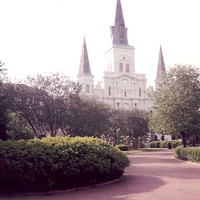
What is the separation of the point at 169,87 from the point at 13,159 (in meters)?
17.7

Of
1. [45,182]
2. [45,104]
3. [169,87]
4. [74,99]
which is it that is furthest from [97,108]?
[45,182]

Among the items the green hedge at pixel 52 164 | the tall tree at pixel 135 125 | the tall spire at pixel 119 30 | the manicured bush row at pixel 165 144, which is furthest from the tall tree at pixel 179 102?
the tall spire at pixel 119 30

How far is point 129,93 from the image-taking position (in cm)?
7244

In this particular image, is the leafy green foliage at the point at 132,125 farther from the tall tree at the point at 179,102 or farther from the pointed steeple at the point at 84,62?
the pointed steeple at the point at 84,62

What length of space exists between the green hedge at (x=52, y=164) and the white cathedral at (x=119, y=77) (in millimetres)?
57221

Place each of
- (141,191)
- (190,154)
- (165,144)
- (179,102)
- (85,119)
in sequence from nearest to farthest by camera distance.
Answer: (141,191)
(190,154)
(179,102)
(85,119)
(165,144)

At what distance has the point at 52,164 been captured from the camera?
10539 millimetres

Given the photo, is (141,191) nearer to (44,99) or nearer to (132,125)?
(44,99)

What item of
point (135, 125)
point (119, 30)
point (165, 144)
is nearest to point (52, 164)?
point (135, 125)

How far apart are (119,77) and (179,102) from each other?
4774cm

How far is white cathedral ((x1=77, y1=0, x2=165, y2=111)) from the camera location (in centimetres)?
7025

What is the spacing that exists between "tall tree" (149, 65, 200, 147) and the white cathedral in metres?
43.8

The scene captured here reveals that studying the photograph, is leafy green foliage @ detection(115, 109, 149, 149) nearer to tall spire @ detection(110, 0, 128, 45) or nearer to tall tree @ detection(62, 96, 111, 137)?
tall tree @ detection(62, 96, 111, 137)

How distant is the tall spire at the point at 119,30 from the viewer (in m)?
73.9
